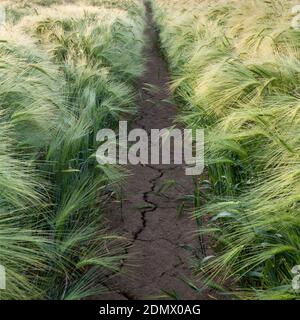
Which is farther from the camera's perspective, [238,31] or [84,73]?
[238,31]

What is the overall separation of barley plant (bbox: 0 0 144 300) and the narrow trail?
0.10m

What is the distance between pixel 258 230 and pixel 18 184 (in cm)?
89

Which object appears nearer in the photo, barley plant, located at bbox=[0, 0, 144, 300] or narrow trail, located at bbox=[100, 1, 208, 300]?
barley plant, located at bbox=[0, 0, 144, 300]

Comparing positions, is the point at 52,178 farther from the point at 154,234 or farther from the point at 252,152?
the point at 252,152

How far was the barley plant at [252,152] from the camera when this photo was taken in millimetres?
1649

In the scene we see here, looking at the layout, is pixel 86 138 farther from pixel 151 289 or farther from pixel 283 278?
pixel 283 278

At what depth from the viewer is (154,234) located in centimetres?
242

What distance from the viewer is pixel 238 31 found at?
4.69 metres

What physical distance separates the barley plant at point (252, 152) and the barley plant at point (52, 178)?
0.52 metres

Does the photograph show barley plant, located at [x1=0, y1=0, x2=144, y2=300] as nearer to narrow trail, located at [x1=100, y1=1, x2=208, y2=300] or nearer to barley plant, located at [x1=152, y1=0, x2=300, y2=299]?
narrow trail, located at [x1=100, y1=1, x2=208, y2=300]

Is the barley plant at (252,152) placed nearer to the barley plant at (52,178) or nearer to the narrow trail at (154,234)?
the narrow trail at (154,234)

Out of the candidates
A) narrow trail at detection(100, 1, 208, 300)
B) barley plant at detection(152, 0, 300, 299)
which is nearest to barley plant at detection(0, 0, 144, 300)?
narrow trail at detection(100, 1, 208, 300)

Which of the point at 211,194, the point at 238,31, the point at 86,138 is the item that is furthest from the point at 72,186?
the point at 238,31

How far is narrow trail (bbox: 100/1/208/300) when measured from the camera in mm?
1993
